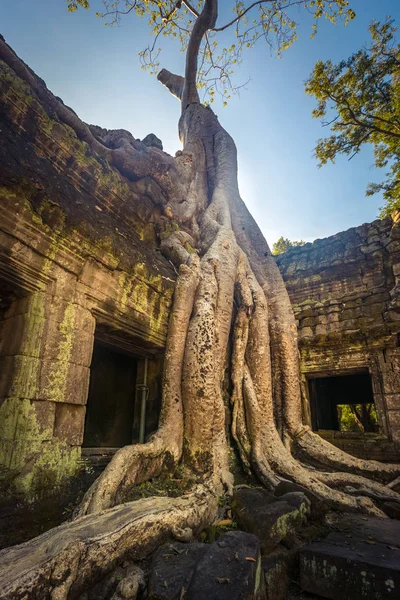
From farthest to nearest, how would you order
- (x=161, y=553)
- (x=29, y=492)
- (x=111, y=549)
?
(x=29, y=492)
(x=161, y=553)
(x=111, y=549)

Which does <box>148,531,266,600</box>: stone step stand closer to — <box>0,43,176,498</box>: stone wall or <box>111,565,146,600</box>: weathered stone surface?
<box>111,565,146,600</box>: weathered stone surface

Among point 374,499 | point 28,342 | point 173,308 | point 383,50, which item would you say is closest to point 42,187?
point 28,342

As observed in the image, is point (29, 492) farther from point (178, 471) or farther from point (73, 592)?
point (178, 471)

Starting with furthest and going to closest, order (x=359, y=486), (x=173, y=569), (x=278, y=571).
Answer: (x=359, y=486) < (x=278, y=571) < (x=173, y=569)

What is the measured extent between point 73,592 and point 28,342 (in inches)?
56.2

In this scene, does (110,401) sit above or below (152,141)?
below

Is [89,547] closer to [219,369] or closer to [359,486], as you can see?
[219,369]

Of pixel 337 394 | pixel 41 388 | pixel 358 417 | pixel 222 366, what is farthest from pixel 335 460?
pixel 358 417

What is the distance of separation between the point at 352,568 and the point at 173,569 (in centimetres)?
89

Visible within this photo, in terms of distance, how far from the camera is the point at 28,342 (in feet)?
7.40

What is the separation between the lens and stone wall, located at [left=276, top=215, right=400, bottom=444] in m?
5.14

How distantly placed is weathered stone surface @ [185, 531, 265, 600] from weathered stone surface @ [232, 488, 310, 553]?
1.35ft

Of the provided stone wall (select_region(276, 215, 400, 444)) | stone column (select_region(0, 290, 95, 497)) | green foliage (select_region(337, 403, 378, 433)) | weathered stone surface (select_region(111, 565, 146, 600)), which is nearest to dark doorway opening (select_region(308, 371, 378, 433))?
green foliage (select_region(337, 403, 378, 433))

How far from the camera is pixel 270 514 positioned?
2.15m
